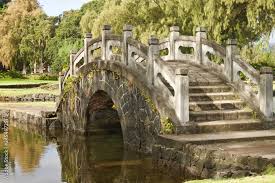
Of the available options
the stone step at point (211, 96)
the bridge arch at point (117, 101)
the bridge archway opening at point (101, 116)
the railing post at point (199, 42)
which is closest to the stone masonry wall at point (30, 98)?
the bridge arch at point (117, 101)

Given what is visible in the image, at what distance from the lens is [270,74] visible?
13.9m

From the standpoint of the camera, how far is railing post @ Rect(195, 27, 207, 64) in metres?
16.4

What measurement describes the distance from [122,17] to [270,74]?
71.5 ft

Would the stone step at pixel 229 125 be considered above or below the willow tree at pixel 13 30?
below

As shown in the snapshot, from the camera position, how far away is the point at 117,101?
16828 millimetres

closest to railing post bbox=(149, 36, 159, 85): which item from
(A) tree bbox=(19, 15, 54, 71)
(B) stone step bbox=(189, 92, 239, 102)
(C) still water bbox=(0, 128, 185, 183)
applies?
(B) stone step bbox=(189, 92, 239, 102)

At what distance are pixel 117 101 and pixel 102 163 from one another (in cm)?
A: 253

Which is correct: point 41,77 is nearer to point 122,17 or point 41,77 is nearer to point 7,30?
point 7,30

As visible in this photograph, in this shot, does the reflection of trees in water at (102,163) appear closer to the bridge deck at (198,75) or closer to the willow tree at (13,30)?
the bridge deck at (198,75)

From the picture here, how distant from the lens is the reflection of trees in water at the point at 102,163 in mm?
12844

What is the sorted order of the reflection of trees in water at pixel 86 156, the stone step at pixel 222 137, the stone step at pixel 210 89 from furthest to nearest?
the stone step at pixel 210 89 < the reflection of trees in water at pixel 86 156 < the stone step at pixel 222 137

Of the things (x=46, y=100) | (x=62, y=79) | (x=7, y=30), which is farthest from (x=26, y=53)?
(x=62, y=79)

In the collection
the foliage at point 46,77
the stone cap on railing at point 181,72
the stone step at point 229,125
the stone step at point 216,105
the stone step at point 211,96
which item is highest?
the foliage at point 46,77

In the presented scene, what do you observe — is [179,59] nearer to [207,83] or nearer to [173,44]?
[173,44]
